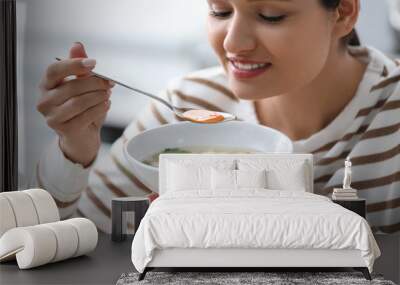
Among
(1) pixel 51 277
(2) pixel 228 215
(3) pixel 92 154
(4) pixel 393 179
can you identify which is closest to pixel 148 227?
(2) pixel 228 215

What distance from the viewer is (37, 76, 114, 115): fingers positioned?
5.71 metres

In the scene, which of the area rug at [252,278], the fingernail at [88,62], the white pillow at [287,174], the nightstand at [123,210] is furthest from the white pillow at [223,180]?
the fingernail at [88,62]

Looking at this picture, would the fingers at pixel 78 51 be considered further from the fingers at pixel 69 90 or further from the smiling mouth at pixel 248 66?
the smiling mouth at pixel 248 66

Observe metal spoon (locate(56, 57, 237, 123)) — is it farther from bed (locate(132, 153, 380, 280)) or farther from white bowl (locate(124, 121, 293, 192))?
bed (locate(132, 153, 380, 280))

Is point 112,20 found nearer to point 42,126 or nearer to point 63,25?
point 63,25

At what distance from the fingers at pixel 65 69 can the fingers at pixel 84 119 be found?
0.30 meters

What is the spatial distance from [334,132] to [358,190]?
1.66 feet

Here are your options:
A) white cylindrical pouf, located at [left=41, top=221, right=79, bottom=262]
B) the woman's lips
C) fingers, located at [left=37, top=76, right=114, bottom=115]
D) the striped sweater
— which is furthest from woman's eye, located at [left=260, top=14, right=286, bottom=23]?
white cylindrical pouf, located at [left=41, top=221, right=79, bottom=262]

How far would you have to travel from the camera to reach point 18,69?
610 cm

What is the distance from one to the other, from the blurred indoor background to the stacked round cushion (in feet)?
3.78

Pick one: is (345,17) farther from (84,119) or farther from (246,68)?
(84,119)

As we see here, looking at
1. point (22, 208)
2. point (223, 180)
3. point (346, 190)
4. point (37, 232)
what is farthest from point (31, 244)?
point (346, 190)

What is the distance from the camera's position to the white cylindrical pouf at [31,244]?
172 inches

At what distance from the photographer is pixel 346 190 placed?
5371 mm
